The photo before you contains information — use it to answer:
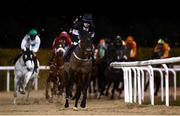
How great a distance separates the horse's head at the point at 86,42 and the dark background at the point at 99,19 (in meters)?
14.8

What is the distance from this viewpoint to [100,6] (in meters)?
35.2

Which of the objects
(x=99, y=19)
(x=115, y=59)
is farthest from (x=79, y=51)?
(x=99, y=19)

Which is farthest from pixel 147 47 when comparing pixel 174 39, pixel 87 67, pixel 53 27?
pixel 87 67

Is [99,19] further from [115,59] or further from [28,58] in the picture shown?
[28,58]

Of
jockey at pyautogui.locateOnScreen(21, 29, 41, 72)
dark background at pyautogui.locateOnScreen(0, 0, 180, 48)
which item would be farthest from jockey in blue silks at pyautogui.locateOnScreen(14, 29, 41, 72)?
dark background at pyautogui.locateOnScreen(0, 0, 180, 48)

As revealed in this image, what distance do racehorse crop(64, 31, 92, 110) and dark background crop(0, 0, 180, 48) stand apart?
14197 mm

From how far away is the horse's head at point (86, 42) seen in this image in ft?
51.1

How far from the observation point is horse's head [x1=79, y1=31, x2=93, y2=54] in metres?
15.6


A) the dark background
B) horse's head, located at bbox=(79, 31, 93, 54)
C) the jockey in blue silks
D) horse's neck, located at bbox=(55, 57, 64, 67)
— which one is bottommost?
horse's neck, located at bbox=(55, 57, 64, 67)

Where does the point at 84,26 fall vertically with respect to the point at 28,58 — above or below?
above

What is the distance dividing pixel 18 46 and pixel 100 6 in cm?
629

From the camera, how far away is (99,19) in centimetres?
3284

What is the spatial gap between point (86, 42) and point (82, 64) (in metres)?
0.65

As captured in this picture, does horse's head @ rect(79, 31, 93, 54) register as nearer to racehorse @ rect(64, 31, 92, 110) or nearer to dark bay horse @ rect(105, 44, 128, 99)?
racehorse @ rect(64, 31, 92, 110)
